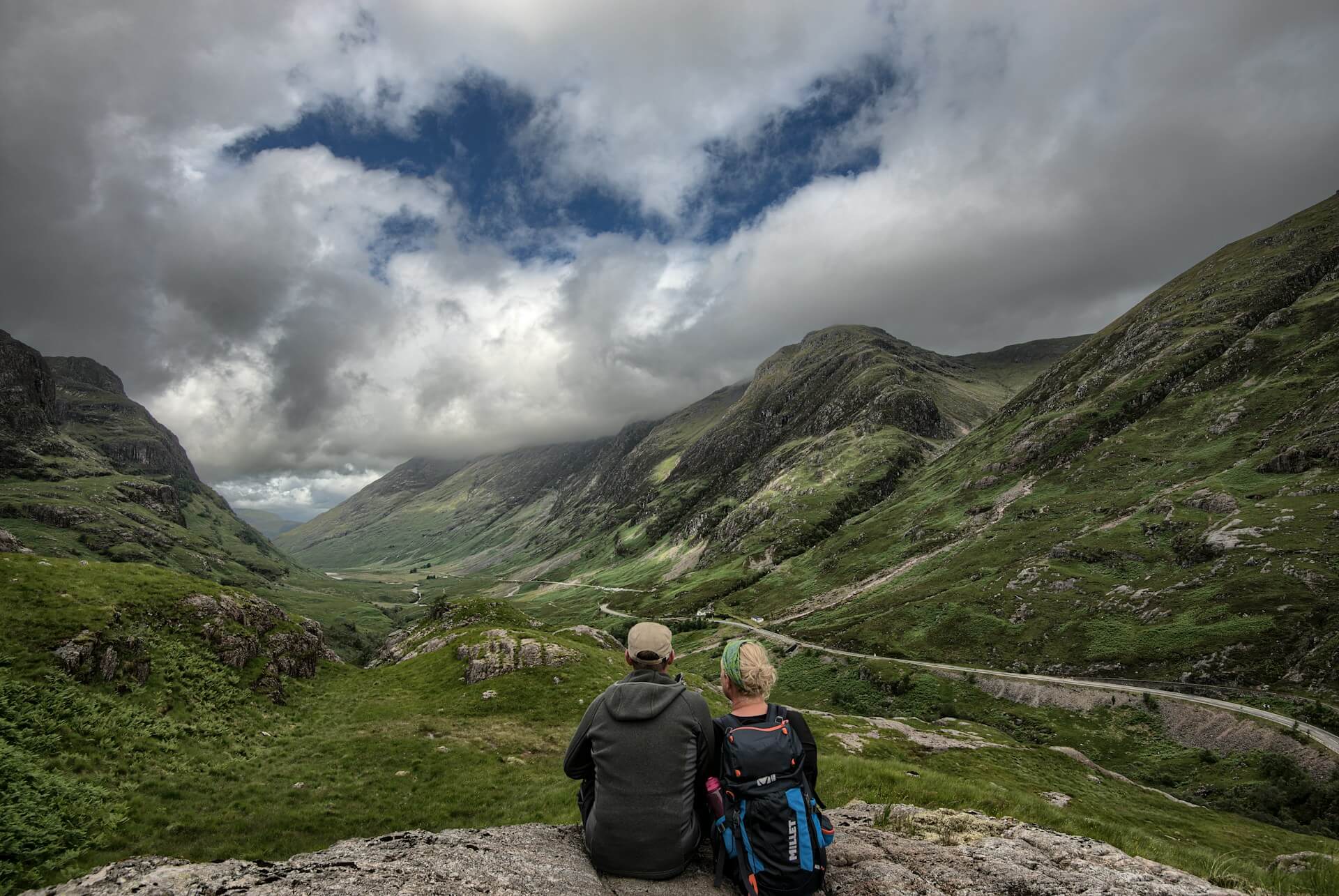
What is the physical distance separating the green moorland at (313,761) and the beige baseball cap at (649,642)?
9.94 meters

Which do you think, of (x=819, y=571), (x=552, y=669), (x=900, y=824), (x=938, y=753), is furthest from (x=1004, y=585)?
(x=900, y=824)

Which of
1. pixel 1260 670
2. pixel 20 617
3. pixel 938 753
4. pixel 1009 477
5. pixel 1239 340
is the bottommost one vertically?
pixel 1260 670

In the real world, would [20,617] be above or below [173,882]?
above

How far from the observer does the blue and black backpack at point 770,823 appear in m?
7.32

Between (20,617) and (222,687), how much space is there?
937cm

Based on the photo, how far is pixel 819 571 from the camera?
643ft

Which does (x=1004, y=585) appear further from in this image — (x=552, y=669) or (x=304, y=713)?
(x=304, y=713)

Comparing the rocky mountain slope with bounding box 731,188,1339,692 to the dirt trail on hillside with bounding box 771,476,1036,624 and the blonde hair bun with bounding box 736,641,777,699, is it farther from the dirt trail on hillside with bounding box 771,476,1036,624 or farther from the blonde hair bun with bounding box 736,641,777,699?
the blonde hair bun with bounding box 736,641,777,699

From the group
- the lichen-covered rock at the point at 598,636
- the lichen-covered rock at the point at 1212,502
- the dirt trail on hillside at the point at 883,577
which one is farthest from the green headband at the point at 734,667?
the dirt trail on hillside at the point at 883,577

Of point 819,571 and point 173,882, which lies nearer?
point 173,882

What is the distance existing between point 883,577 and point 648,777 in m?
178

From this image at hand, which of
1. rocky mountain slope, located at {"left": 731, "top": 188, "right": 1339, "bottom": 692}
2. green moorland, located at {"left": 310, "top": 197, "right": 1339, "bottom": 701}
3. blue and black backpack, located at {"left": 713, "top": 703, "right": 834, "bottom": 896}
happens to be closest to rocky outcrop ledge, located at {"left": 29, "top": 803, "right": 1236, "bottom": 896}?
blue and black backpack, located at {"left": 713, "top": 703, "right": 834, "bottom": 896}

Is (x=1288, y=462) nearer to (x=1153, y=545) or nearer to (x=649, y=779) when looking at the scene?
(x=1153, y=545)

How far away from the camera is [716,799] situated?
8.17m
